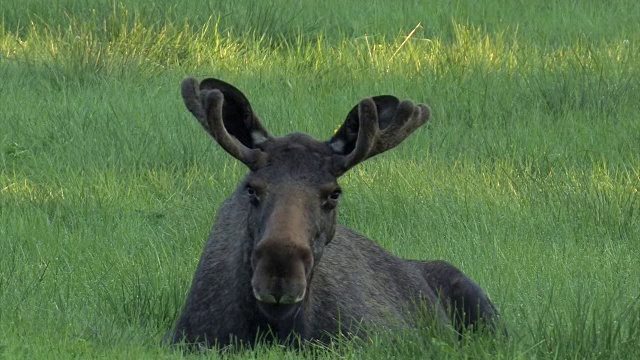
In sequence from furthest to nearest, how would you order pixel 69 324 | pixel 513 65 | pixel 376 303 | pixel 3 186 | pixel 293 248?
1. pixel 513 65
2. pixel 3 186
3. pixel 376 303
4. pixel 69 324
5. pixel 293 248

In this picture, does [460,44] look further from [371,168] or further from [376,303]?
[376,303]

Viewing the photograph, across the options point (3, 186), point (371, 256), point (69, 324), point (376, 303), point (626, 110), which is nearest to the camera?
point (69, 324)

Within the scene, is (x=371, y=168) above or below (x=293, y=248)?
below

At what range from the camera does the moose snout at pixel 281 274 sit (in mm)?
5152

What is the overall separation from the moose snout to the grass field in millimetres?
352

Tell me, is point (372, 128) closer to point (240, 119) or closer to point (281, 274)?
point (240, 119)

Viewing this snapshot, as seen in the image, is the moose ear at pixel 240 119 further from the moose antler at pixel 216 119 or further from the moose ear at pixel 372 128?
the moose ear at pixel 372 128

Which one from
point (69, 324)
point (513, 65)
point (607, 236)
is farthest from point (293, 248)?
point (513, 65)

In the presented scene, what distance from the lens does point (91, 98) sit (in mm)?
10562

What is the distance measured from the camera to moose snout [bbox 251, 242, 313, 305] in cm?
515

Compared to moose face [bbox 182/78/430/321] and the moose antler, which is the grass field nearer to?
Result: moose face [bbox 182/78/430/321]

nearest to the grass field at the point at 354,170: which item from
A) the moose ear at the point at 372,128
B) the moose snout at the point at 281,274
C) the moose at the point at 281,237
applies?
the moose at the point at 281,237

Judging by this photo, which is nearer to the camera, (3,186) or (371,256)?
(371,256)

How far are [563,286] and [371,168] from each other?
2.59 m
